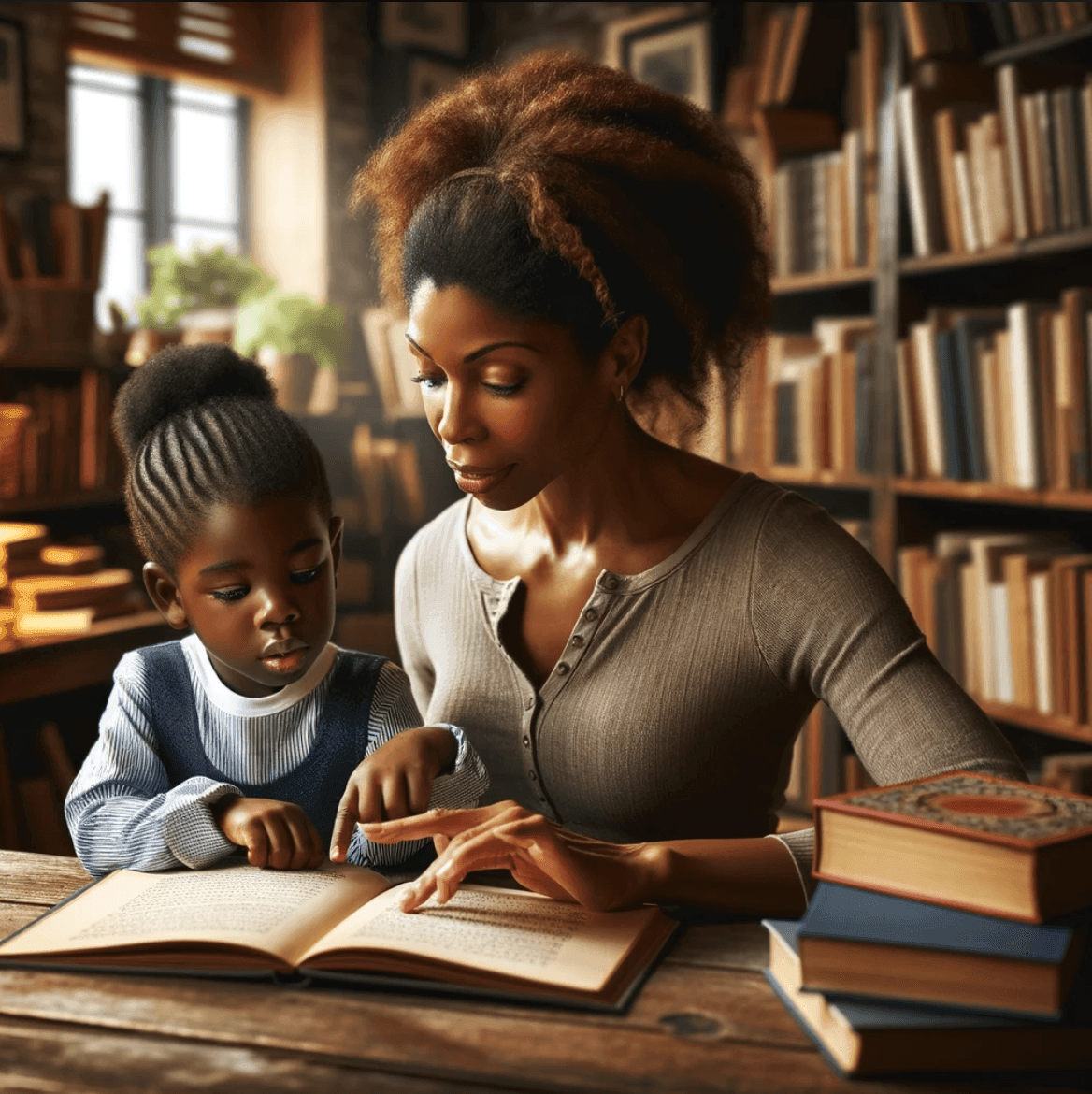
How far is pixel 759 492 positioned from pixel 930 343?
1.52 meters

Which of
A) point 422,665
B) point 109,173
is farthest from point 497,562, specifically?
point 109,173

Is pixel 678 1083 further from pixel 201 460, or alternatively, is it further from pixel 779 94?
pixel 779 94

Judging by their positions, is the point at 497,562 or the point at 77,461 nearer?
the point at 497,562

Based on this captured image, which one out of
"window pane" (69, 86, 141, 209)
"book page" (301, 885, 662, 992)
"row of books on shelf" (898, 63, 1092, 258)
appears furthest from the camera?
"window pane" (69, 86, 141, 209)

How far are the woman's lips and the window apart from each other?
3015 mm

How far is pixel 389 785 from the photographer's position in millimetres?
1003

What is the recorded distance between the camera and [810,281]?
305 centimetres

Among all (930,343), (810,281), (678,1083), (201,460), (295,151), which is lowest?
(678,1083)

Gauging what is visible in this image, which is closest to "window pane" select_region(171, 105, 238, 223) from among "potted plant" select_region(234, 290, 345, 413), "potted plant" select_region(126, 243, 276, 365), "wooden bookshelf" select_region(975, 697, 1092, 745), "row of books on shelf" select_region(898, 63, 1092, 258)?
"potted plant" select_region(126, 243, 276, 365)

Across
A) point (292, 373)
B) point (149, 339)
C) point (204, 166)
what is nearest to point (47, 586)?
point (149, 339)

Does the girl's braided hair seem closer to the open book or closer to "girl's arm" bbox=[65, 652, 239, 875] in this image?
"girl's arm" bbox=[65, 652, 239, 875]

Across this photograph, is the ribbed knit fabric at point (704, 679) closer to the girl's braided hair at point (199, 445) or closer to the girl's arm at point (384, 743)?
the girl's arm at point (384, 743)

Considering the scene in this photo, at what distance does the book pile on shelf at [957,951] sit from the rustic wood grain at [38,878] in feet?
2.11

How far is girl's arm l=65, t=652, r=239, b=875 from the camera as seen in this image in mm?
1001
